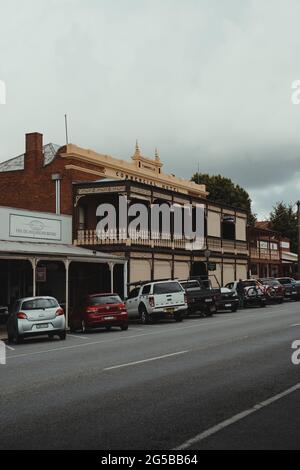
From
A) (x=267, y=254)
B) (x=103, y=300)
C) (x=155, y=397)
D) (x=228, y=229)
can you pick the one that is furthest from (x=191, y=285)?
(x=267, y=254)

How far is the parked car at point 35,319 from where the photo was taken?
71.9 ft

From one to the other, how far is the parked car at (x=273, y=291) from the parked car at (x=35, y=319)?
22009mm

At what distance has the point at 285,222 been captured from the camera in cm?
9075

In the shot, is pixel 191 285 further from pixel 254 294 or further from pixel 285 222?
pixel 285 222

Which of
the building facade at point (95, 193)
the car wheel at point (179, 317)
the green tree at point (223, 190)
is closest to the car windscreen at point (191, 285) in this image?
the car wheel at point (179, 317)

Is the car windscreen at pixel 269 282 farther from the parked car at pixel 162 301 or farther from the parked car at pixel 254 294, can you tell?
the parked car at pixel 162 301

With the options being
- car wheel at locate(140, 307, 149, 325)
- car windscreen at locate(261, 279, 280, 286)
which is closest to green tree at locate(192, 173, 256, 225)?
car windscreen at locate(261, 279, 280, 286)

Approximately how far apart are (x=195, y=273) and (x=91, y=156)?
461 inches

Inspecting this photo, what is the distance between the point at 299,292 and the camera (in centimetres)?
4847

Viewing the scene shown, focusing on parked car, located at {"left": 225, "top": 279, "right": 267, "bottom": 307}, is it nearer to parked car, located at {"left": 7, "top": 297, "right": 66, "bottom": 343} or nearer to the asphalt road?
parked car, located at {"left": 7, "top": 297, "right": 66, "bottom": 343}

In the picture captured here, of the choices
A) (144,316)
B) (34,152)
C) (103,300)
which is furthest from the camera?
(34,152)

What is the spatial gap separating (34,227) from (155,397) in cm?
2561

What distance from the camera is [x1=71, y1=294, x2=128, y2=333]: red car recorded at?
2564 centimetres

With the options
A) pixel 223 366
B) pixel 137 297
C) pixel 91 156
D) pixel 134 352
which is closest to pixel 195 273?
pixel 91 156
